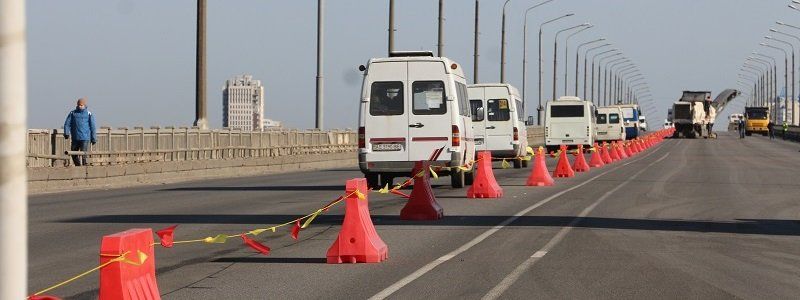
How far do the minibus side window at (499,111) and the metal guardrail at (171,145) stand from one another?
26.4 feet

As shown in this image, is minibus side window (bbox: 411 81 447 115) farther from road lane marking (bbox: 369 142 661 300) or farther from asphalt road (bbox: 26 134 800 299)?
road lane marking (bbox: 369 142 661 300)

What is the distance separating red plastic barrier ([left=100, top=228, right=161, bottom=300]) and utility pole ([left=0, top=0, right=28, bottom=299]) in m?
2.55

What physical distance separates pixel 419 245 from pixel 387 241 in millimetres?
598

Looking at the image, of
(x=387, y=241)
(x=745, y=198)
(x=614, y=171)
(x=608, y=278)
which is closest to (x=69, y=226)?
(x=387, y=241)

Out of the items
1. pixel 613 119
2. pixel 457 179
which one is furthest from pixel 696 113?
pixel 457 179

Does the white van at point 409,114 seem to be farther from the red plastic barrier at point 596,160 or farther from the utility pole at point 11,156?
the utility pole at point 11,156

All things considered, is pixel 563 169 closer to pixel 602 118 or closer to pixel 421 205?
pixel 421 205

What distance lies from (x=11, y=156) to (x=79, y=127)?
992 inches

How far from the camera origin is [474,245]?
13.3 metres

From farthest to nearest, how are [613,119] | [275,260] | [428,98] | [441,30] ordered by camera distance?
1. [613,119]
2. [441,30]
3. [428,98]
4. [275,260]

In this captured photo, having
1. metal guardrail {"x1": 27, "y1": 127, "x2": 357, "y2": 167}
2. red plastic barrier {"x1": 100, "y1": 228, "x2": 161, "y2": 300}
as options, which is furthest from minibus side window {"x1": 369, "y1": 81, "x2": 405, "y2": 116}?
red plastic barrier {"x1": 100, "y1": 228, "x2": 161, "y2": 300}

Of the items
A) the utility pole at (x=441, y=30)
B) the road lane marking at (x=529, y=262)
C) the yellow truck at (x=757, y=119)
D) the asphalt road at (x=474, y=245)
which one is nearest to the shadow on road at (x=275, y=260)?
the asphalt road at (x=474, y=245)

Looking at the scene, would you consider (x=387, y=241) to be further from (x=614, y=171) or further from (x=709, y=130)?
(x=709, y=130)

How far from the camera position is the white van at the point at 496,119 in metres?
36.5
